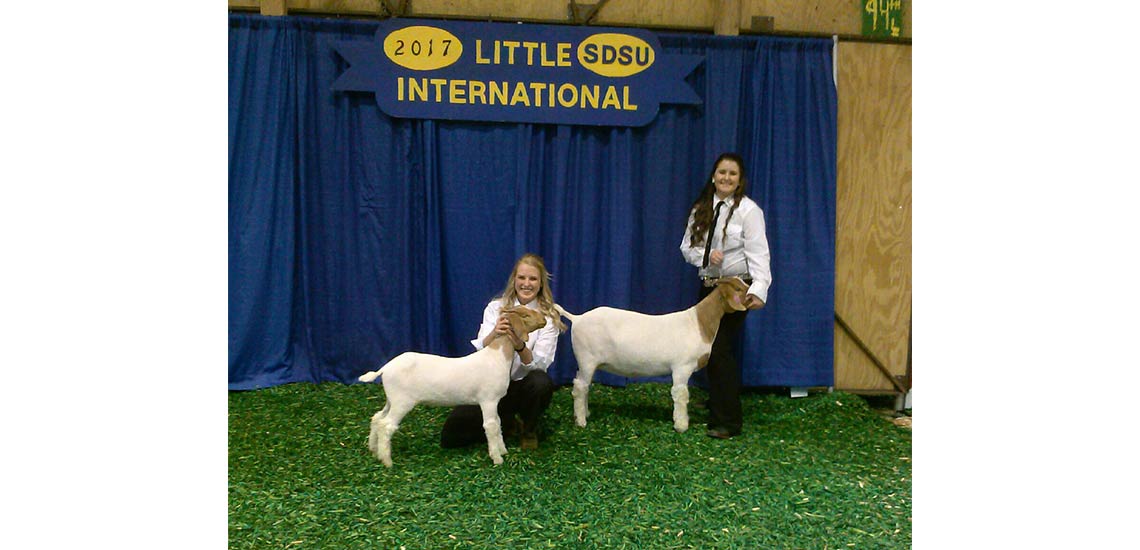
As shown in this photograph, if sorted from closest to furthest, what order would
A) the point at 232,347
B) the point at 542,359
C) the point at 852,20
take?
the point at 542,359 → the point at 232,347 → the point at 852,20

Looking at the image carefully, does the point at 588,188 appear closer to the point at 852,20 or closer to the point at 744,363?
the point at 744,363

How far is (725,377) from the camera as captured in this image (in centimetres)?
387

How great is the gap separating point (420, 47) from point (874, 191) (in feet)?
10.5

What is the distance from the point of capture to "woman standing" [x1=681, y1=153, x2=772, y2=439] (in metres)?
3.81

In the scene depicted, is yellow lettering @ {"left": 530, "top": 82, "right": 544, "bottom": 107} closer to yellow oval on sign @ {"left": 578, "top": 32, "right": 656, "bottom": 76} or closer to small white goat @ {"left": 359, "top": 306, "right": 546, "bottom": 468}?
yellow oval on sign @ {"left": 578, "top": 32, "right": 656, "bottom": 76}

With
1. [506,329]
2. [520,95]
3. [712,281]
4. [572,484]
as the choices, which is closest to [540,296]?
[506,329]

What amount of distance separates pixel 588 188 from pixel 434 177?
1035 mm

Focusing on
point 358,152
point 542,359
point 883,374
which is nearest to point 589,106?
point 358,152

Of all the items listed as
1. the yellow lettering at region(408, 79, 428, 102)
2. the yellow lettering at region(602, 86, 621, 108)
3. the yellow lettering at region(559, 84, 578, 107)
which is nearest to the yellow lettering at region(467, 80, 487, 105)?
the yellow lettering at region(408, 79, 428, 102)

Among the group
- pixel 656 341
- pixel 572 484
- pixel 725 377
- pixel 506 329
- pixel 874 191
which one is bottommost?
pixel 572 484

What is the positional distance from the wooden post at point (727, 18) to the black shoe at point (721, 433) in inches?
104

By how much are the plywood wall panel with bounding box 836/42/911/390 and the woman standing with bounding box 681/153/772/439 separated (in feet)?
3.87

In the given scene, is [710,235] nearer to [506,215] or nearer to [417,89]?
[506,215]

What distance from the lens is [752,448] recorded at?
3613mm
